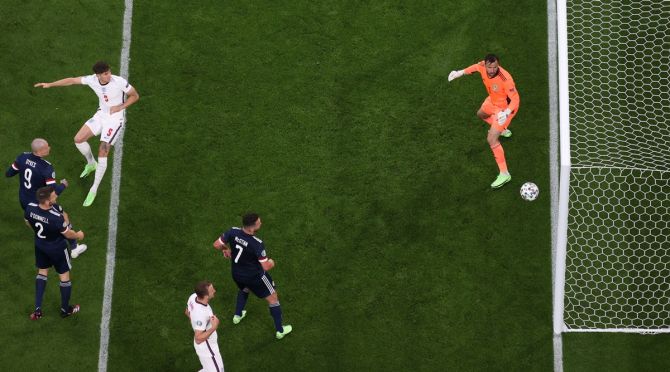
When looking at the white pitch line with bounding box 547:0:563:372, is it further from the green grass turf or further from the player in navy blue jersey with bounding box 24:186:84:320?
the player in navy blue jersey with bounding box 24:186:84:320

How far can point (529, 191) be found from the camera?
16484mm

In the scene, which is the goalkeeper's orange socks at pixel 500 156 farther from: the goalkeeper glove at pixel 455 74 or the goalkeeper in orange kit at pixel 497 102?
the goalkeeper glove at pixel 455 74

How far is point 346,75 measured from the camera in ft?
56.8

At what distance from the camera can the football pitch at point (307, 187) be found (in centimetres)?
1583

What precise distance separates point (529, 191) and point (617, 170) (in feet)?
4.22

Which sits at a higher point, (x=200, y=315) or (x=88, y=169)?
(x=88, y=169)

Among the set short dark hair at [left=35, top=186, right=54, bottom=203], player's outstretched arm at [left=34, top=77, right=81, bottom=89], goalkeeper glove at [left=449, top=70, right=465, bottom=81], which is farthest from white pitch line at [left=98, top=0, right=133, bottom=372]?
goalkeeper glove at [left=449, top=70, right=465, bottom=81]

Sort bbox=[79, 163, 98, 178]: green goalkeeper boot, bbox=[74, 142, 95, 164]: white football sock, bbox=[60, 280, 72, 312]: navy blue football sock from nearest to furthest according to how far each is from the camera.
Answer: bbox=[60, 280, 72, 312]: navy blue football sock < bbox=[74, 142, 95, 164]: white football sock < bbox=[79, 163, 98, 178]: green goalkeeper boot

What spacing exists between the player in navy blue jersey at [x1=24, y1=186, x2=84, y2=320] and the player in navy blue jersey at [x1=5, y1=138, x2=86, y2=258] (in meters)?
0.46

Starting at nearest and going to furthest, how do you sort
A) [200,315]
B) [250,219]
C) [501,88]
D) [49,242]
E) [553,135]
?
[200,315] < [250,219] < [49,242] < [501,88] < [553,135]

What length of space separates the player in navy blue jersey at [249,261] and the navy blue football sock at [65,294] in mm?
2078

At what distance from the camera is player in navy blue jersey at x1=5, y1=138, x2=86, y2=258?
15484mm

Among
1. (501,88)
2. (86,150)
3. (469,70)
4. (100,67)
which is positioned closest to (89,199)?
(86,150)

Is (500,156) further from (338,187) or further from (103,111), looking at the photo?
(103,111)
